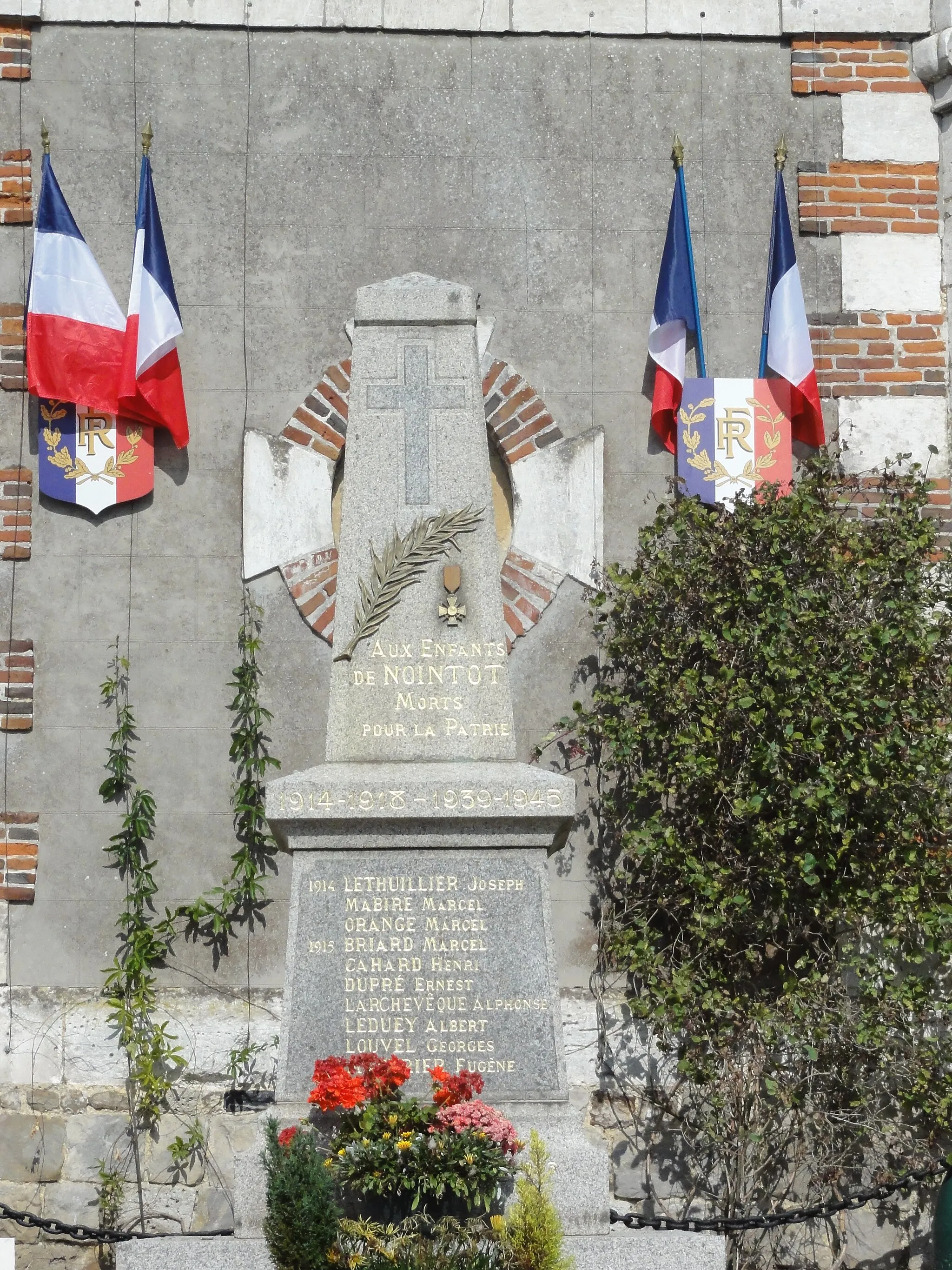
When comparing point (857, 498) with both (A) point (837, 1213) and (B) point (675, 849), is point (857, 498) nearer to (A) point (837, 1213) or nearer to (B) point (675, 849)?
(B) point (675, 849)

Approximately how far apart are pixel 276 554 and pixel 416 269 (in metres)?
1.48

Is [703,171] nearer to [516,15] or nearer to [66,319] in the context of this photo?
[516,15]

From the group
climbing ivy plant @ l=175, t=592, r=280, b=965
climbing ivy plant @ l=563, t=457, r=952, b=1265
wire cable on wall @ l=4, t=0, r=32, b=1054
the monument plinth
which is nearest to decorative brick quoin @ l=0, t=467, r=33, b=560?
wire cable on wall @ l=4, t=0, r=32, b=1054

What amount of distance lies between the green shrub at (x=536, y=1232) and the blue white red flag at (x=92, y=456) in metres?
3.93

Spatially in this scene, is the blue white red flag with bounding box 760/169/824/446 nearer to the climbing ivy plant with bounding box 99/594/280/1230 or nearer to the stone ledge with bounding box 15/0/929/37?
the stone ledge with bounding box 15/0/929/37

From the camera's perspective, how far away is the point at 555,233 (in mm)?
8109

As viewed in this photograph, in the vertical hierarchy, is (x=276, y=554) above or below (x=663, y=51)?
below

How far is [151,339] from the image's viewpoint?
773 centimetres

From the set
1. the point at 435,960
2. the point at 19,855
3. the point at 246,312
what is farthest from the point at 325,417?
the point at 435,960

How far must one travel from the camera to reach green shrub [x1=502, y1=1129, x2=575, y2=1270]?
489 cm

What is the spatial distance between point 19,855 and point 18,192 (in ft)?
10.0

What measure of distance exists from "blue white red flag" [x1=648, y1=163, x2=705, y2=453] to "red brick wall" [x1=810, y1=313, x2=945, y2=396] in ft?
1.96

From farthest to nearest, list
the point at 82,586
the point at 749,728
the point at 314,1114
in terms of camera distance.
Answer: the point at 82,586 < the point at 749,728 < the point at 314,1114

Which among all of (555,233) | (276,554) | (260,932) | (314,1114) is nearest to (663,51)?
(555,233)
